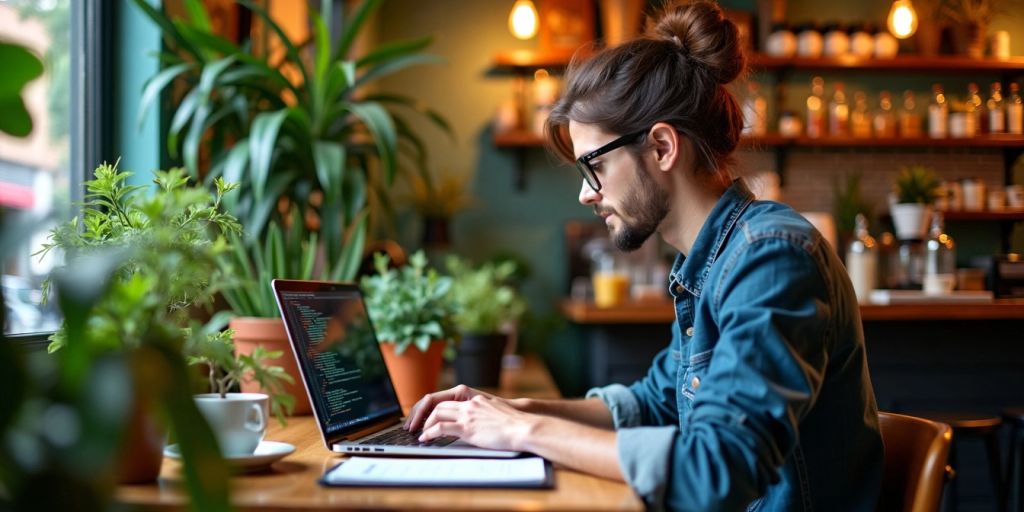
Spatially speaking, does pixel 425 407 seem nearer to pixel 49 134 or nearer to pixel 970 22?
pixel 49 134

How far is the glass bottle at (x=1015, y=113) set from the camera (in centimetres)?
555

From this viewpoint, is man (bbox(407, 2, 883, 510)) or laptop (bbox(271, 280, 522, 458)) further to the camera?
laptop (bbox(271, 280, 522, 458))

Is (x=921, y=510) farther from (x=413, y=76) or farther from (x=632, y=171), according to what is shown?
(x=413, y=76)

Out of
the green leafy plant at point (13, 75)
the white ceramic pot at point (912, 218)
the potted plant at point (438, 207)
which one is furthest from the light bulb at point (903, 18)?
the green leafy plant at point (13, 75)

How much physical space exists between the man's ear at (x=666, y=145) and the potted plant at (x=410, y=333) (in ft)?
2.44

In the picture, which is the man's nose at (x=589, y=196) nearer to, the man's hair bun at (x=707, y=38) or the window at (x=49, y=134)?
the man's hair bun at (x=707, y=38)

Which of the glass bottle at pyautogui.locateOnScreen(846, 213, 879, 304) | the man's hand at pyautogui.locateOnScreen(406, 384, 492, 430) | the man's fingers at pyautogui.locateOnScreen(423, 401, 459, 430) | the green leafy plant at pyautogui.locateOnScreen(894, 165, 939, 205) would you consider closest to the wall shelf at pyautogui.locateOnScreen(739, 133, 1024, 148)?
the green leafy plant at pyautogui.locateOnScreen(894, 165, 939, 205)

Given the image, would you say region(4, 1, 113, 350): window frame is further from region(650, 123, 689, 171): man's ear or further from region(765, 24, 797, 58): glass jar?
region(765, 24, 797, 58): glass jar

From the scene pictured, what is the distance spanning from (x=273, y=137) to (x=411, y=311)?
1.75ft

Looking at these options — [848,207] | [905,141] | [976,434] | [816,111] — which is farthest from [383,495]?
[905,141]

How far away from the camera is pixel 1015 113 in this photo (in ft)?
18.2

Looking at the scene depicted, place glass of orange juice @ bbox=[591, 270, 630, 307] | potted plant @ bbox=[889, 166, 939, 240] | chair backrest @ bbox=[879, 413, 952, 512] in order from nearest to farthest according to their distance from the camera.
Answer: chair backrest @ bbox=[879, 413, 952, 512] < glass of orange juice @ bbox=[591, 270, 630, 307] < potted plant @ bbox=[889, 166, 939, 240]

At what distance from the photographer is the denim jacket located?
3.54 ft

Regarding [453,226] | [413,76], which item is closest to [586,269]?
[453,226]
